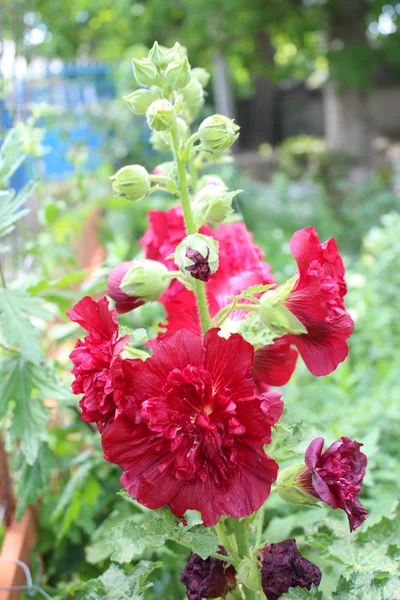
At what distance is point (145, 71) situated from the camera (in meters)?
0.77

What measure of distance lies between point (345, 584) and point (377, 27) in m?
6.29

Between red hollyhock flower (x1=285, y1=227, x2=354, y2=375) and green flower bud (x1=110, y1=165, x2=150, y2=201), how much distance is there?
0.20 metres

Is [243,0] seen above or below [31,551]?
above

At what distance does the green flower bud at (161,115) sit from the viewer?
2.35 ft

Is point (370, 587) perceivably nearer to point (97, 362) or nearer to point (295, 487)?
point (295, 487)

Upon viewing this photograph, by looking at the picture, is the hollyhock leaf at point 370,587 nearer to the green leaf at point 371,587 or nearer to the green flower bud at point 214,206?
the green leaf at point 371,587

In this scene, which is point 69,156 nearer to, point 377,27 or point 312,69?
point 377,27

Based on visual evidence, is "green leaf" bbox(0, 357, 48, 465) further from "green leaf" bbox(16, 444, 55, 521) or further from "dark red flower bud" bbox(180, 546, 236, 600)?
"dark red flower bud" bbox(180, 546, 236, 600)

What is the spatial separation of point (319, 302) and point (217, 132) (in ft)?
0.76

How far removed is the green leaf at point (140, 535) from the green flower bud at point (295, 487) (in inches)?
5.9

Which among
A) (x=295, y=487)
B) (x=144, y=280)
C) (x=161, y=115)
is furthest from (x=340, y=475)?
(x=161, y=115)

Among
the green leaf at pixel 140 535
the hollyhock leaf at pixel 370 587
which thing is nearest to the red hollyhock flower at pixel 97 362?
the green leaf at pixel 140 535

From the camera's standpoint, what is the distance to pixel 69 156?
87.2 inches

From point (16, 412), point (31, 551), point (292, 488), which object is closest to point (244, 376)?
point (292, 488)
